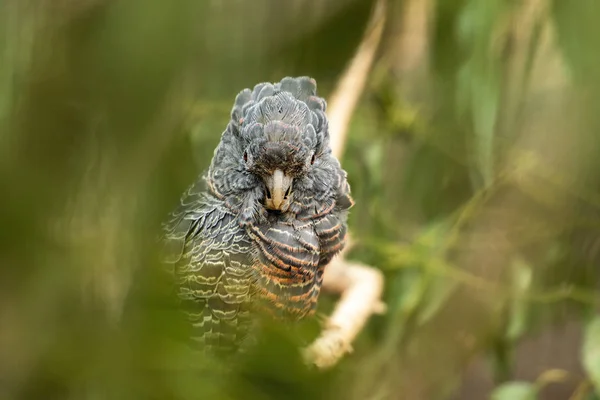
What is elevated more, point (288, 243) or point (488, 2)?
point (488, 2)

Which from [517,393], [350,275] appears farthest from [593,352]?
[350,275]

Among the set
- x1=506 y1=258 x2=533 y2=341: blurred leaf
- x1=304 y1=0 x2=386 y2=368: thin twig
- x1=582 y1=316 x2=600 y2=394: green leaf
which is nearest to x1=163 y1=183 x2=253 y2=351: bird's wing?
x1=304 y1=0 x2=386 y2=368: thin twig

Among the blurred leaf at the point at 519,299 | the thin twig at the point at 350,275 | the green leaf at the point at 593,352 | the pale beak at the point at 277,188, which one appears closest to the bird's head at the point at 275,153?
the pale beak at the point at 277,188

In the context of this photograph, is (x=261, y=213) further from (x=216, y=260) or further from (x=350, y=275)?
(x=350, y=275)

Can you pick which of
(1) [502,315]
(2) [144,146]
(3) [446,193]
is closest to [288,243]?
(2) [144,146]

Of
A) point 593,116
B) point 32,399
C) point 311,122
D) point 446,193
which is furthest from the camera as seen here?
point 446,193

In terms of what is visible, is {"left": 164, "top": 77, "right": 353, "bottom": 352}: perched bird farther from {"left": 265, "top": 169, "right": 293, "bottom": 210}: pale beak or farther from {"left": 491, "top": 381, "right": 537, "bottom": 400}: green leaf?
{"left": 491, "top": 381, "right": 537, "bottom": 400}: green leaf

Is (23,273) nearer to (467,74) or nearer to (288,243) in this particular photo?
(288,243)

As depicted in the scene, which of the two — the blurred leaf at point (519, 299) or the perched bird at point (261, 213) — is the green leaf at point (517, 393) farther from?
A: the perched bird at point (261, 213)
